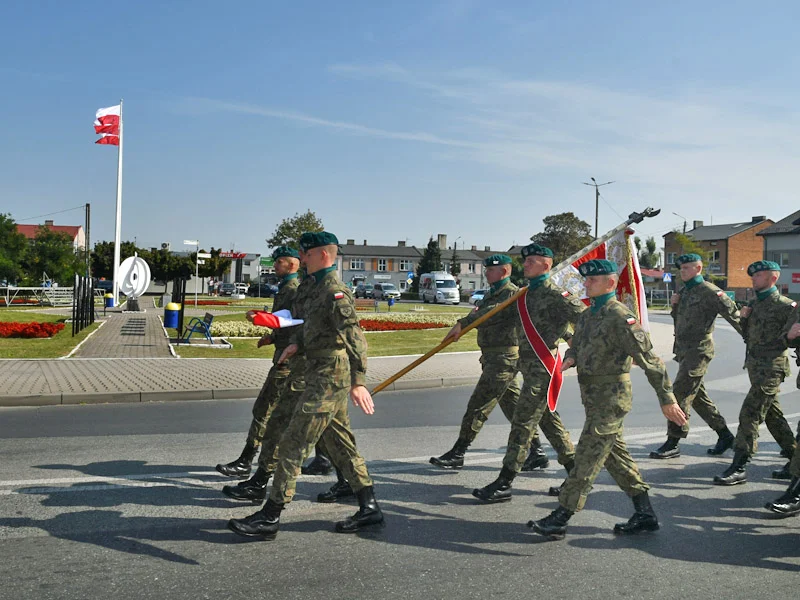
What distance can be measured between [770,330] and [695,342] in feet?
2.36

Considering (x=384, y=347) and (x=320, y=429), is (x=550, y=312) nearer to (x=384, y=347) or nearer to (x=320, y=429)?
(x=320, y=429)

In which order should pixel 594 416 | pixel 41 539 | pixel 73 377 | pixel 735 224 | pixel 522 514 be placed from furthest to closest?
1. pixel 735 224
2. pixel 73 377
3. pixel 522 514
4. pixel 594 416
5. pixel 41 539

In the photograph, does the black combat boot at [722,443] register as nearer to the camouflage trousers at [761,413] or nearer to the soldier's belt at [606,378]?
the camouflage trousers at [761,413]

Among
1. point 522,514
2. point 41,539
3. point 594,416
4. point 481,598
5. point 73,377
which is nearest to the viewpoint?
point 481,598

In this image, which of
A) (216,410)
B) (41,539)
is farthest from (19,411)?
(41,539)

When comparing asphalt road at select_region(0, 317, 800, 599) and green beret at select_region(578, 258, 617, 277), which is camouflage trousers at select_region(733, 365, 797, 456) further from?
green beret at select_region(578, 258, 617, 277)

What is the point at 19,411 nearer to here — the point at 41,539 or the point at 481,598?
the point at 41,539

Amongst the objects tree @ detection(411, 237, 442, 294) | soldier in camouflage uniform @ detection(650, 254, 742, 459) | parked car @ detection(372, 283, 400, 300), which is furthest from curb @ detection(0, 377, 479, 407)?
tree @ detection(411, 237, 442, 294)

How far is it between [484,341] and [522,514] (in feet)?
5.40

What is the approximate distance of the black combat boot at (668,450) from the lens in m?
7.49

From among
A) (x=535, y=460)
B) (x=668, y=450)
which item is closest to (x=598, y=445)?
(x=535, y=460)

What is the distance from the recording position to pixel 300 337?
5.16m

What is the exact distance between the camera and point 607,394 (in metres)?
5.04

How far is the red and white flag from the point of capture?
34844mm
